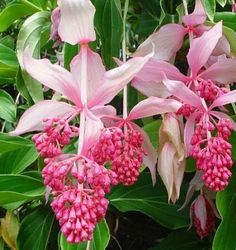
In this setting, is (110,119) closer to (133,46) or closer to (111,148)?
(111,148)

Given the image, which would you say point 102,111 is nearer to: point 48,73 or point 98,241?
point 48,73

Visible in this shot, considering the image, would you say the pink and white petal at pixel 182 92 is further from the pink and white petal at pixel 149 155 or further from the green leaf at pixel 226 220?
the green leaf at pixel 226 220

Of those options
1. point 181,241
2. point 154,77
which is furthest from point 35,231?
point 154,77

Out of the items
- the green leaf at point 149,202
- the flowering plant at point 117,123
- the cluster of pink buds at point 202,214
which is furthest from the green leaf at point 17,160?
the cluster of pink buds at point 202,214

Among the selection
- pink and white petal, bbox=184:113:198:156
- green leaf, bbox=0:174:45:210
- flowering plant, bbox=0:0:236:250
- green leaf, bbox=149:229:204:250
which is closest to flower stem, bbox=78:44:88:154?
flowering plant, bbox=0:0:236:250

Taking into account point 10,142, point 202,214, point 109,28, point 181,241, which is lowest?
point 181,241

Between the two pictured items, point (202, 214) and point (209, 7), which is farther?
point (202, 214)

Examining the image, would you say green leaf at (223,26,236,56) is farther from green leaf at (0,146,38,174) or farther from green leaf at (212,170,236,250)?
green leaf at (0,146,38,174)
